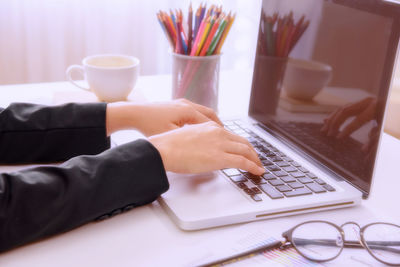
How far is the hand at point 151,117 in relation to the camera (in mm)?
771

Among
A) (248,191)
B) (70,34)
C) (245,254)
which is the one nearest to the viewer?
(245,254)

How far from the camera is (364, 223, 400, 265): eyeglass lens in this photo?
1.78ft

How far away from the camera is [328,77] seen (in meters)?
0.71

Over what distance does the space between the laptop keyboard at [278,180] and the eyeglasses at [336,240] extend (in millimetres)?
69

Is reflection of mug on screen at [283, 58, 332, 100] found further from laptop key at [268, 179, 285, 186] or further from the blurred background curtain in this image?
the blurred background curtain

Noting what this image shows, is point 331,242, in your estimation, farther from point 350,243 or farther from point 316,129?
point 316,129

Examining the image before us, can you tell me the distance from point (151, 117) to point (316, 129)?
0.29 metres

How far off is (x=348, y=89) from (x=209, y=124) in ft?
0.72

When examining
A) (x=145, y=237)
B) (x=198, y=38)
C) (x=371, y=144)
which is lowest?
(x=145, y=237)

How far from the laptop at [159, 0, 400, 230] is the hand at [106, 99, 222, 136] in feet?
0.40

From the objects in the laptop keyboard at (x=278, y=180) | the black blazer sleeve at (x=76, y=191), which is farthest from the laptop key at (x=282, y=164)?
the black blazer sleeve at (x=76, y=191)

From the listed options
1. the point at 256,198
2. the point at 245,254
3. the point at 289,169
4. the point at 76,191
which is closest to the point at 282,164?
the point at 289,169

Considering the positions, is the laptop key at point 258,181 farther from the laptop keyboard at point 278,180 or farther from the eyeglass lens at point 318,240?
the eyeglass lens at point 318,240

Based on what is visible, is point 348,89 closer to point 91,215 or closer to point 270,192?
point 270,192
